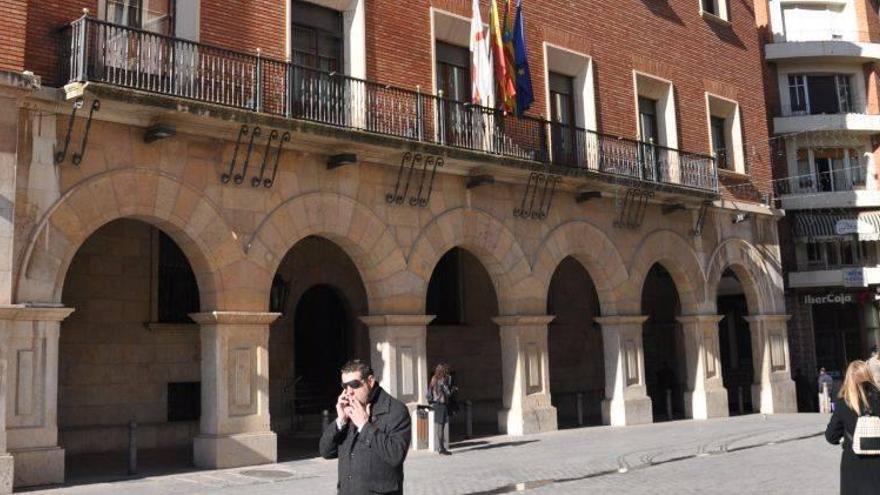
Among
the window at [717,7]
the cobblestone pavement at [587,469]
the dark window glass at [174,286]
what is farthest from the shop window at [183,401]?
the window at [717,7]

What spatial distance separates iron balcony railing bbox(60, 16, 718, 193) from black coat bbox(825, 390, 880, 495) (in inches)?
376

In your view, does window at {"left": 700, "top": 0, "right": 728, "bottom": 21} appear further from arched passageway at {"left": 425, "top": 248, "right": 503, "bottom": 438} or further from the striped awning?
arched passageway at {"left": 425, "top": 248, "right": 503, "bottom": 438}

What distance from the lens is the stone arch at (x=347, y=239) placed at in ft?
46.3

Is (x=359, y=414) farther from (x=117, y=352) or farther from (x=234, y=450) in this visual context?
(x=117, y=352)

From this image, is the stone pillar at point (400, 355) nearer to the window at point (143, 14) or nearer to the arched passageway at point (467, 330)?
the arched passageway at point (467, 330)

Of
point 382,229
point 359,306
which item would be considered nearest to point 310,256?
point 359,306

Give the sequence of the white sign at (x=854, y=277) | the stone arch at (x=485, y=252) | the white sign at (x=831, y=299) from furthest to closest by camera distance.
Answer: the white sign at (x=831, y=299)
the white sign at (x=854, y=277)
the stone arch at (x=485, y=252)

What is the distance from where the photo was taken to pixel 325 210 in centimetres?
1491

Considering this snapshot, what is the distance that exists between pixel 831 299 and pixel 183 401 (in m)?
20.9

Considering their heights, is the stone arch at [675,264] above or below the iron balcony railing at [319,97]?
below

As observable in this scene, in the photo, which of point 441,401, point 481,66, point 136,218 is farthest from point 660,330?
point 136,218

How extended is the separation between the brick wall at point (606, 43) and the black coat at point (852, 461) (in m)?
10.6

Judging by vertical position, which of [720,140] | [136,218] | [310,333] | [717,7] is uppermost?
[717,7]

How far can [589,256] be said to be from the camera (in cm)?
1969
